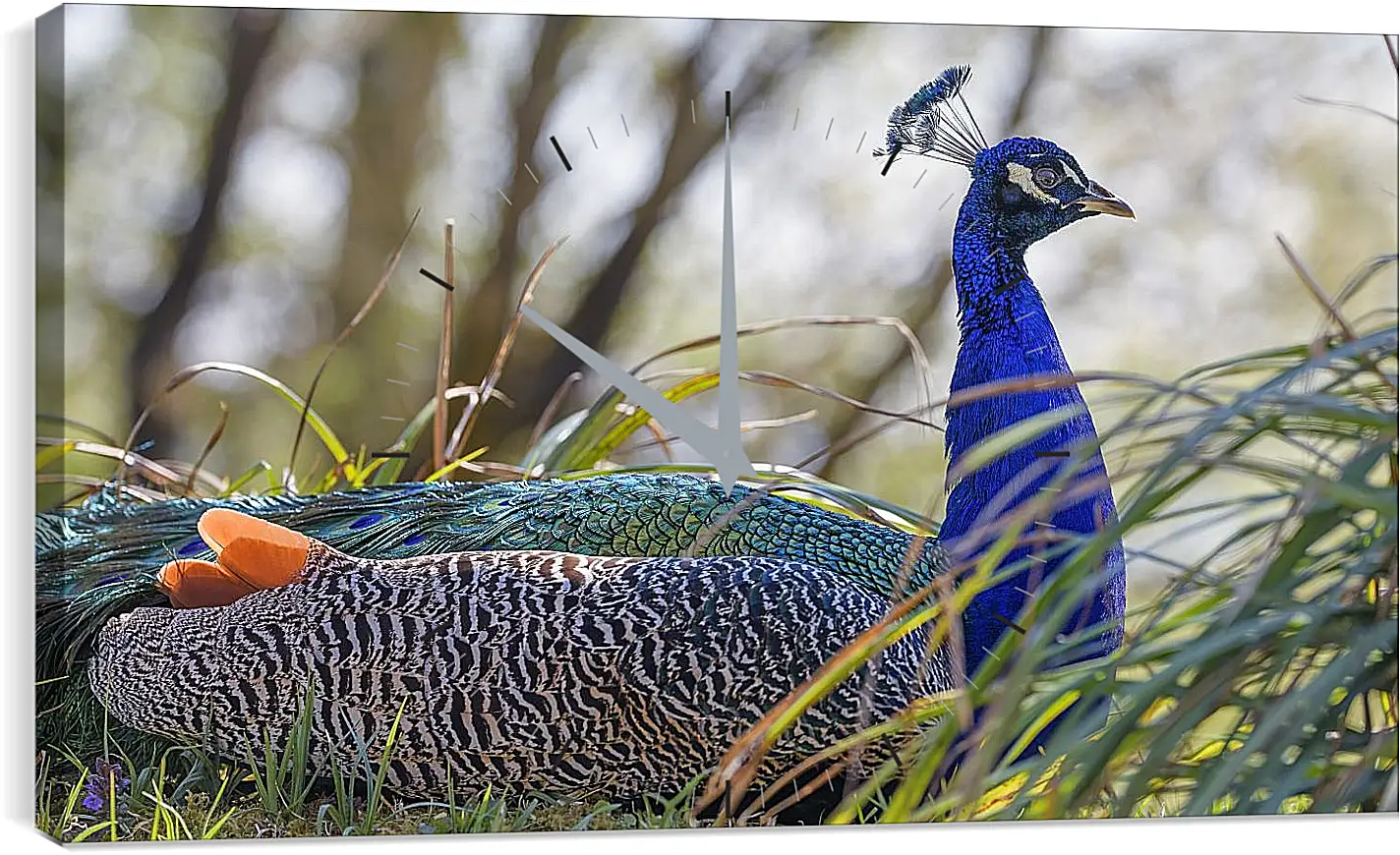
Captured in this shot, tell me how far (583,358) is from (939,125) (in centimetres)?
81

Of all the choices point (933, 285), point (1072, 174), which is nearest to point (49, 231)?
point (933, 285)

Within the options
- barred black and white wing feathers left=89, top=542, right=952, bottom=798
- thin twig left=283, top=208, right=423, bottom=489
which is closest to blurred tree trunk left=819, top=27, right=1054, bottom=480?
barred black and white wing feathers left=89, top=542, right=952, bottom=798

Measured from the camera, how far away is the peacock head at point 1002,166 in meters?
3.07

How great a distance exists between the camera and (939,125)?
3.09m

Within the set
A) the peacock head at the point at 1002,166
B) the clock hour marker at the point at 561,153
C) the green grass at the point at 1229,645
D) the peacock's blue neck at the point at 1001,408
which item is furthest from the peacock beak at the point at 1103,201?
the green grass at the point at 1229,645

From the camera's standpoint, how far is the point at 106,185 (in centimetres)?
284

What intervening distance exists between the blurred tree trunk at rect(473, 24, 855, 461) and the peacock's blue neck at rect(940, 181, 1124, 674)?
1.40 ft

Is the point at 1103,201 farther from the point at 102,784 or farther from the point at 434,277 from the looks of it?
the point at 102,784

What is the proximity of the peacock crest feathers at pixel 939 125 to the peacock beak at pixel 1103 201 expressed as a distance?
0.72 feet

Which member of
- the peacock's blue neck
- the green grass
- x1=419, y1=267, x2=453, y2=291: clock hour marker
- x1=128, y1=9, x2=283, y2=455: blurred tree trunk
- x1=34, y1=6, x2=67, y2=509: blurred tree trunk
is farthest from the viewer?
x1=419, y1=267, x2=453, y2=291: clock hour marker

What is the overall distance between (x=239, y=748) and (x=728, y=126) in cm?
142

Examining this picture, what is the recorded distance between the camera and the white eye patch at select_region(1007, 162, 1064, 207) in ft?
10.1

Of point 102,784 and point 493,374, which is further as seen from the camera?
point 493,374

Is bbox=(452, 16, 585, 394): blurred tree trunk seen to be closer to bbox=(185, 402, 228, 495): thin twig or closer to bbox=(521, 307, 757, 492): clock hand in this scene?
bbox=(521, 307, 757, 492): clock hand
